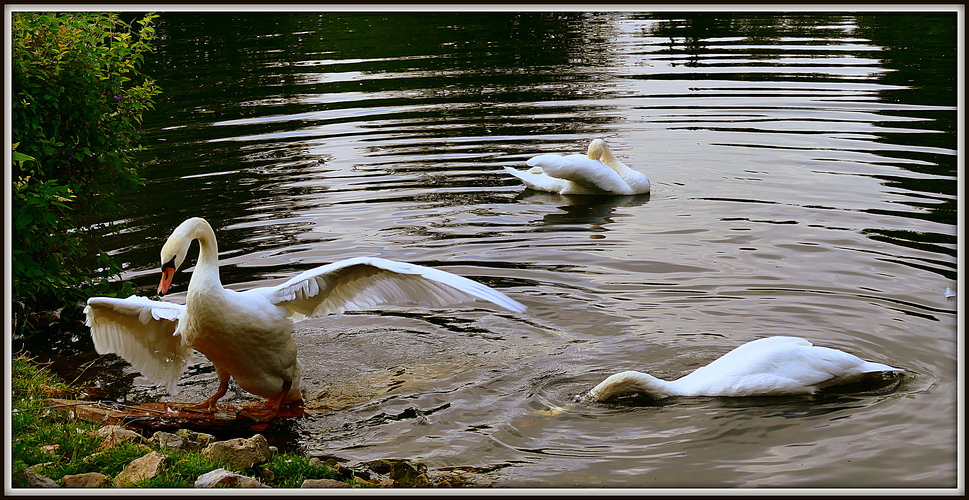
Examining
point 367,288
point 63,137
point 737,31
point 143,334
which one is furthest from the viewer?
point 737,31

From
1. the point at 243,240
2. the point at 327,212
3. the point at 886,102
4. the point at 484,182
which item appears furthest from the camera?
the point at 886,102

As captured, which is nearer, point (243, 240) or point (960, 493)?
point (960, 493)

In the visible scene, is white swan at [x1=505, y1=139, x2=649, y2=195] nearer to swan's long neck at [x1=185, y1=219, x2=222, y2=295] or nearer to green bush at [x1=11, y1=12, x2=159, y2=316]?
green bush at [x1=11, y1=12, x2=159, y2=316]

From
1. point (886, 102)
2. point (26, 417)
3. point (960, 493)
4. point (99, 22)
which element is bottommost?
point (960, 493)

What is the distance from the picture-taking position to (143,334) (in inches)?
275

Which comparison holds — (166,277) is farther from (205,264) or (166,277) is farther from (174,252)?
(205,264)

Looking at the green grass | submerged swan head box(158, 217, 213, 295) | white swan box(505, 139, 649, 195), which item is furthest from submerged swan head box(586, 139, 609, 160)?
the green grass

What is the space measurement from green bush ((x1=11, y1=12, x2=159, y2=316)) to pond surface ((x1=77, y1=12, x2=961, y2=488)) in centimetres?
109

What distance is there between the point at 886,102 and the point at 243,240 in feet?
37.5

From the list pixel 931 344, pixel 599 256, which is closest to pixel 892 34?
pixel 599 256

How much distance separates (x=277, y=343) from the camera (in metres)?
6.60

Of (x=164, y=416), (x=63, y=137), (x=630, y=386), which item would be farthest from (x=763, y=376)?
(x=63, y=137)

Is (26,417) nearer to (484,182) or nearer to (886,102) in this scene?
(484,182)

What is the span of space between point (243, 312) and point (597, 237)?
5.13 meters
